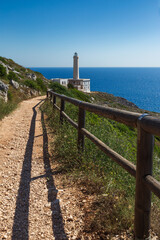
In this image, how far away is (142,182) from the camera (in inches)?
86.0

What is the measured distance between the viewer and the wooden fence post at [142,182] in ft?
6.91

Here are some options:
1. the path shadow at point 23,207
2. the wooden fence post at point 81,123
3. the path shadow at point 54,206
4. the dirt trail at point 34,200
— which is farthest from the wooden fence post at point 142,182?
the wooden fence post at point 81,123

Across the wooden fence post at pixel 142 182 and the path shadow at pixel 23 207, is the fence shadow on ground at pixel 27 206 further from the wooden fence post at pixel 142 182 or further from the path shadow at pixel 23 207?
the wooden fence post at pixel 142 182

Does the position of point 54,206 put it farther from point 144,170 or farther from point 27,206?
point 144,170

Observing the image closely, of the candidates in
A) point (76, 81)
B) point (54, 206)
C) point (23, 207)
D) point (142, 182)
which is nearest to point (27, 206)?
point (23, 207)

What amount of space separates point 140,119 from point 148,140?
0.69 ft

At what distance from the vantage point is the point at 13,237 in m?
2.63

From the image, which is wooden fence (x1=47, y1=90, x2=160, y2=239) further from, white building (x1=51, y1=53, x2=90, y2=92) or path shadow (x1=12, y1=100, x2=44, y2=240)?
white building (x1=51, y1=53, x2=90, y2=92)

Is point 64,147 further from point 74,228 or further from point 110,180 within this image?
point 74,228

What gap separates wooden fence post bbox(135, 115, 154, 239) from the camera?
2.11 metres

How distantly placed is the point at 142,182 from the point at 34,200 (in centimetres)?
189

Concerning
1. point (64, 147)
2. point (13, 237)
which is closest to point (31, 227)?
point (13, 237)

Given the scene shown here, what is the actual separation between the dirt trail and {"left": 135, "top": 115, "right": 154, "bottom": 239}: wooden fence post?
0.74m

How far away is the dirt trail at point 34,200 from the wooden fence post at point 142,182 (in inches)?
29.0
